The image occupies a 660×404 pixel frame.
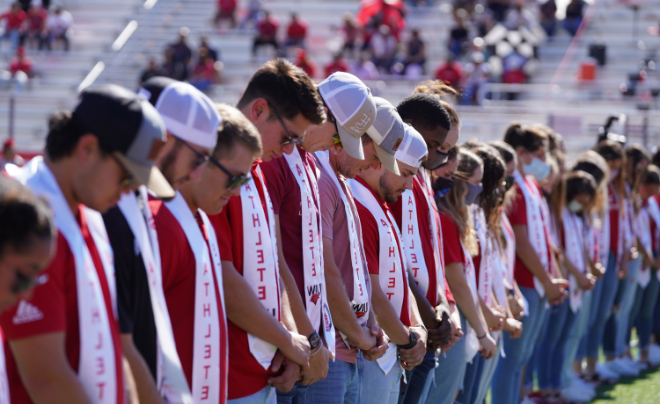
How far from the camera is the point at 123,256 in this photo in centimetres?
210

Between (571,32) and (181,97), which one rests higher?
(181,97)

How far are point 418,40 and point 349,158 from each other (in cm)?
1380

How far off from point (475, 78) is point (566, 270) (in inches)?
341

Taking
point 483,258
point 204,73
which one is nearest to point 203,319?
point 483,258

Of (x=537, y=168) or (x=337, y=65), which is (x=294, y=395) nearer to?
(x=537, y=168)

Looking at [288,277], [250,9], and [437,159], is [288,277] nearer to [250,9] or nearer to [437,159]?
[437,159]

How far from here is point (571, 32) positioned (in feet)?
59.4

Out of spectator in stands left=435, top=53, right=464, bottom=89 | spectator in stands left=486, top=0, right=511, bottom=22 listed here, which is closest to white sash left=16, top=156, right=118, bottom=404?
spectator in stands left=435, top=53, right=464, bottom=89

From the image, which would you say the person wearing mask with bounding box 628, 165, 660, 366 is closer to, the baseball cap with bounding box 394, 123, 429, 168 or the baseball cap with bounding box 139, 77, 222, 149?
the baseball cap with bounding box 394, 123, 429, 168

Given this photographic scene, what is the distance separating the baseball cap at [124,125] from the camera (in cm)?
190

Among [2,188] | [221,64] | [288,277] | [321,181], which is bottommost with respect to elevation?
[221,64]

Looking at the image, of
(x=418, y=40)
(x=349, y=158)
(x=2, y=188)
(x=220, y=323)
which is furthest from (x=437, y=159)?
(x=418, y=40)

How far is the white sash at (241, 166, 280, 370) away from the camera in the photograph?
270cm

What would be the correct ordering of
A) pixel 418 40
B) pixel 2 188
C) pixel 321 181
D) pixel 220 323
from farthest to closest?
pixel 418 40 → pixel 321 181 → pixel 220 323 → pixel 2 188
